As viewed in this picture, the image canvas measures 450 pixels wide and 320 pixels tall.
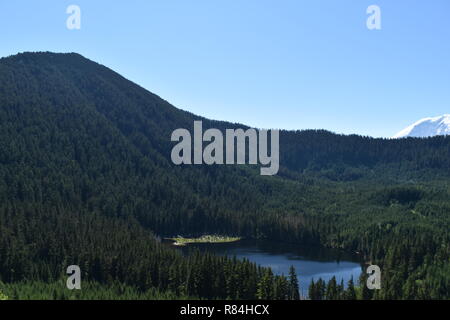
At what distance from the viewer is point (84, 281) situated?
5974 inches

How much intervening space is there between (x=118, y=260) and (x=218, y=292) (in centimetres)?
4067

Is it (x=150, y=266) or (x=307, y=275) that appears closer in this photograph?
(x=150, y=266)

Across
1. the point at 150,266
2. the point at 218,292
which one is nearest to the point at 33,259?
the point at 150,266
